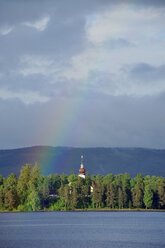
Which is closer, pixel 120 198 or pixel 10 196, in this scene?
pixel 10 196

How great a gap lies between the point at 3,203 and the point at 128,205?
4096 cm

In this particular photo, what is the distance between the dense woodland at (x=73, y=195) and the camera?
166750 millimetres

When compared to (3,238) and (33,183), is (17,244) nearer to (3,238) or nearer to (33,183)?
(3,238)

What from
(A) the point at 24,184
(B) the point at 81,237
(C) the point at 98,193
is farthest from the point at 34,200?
(B) the point at 81,237

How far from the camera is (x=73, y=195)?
172500 millimetres

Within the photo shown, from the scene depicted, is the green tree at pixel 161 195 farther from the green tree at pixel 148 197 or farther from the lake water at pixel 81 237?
the lake water at pixel 81 237

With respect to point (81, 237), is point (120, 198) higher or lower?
higher

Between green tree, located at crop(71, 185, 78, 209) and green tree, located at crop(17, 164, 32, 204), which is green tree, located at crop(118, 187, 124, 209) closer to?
green tree, located at crop(71, 185, 78, 209)

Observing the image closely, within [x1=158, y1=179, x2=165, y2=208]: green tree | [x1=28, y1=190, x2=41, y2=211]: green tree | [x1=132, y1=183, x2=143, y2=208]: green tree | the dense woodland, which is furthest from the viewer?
[x1=158, y1=179, x2=165, y2=208]: green tree

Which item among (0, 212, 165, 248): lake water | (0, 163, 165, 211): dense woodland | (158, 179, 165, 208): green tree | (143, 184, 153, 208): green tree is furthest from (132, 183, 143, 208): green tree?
(0, 212, 165, 248): lake water

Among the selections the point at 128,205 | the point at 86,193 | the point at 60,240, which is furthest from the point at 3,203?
the point at 60,240

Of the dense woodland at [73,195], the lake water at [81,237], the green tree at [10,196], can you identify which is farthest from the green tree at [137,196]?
the lake water at [81,237]

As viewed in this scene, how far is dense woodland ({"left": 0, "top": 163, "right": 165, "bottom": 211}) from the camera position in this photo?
547 feet

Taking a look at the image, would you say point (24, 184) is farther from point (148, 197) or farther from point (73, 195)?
point (148, 197)
